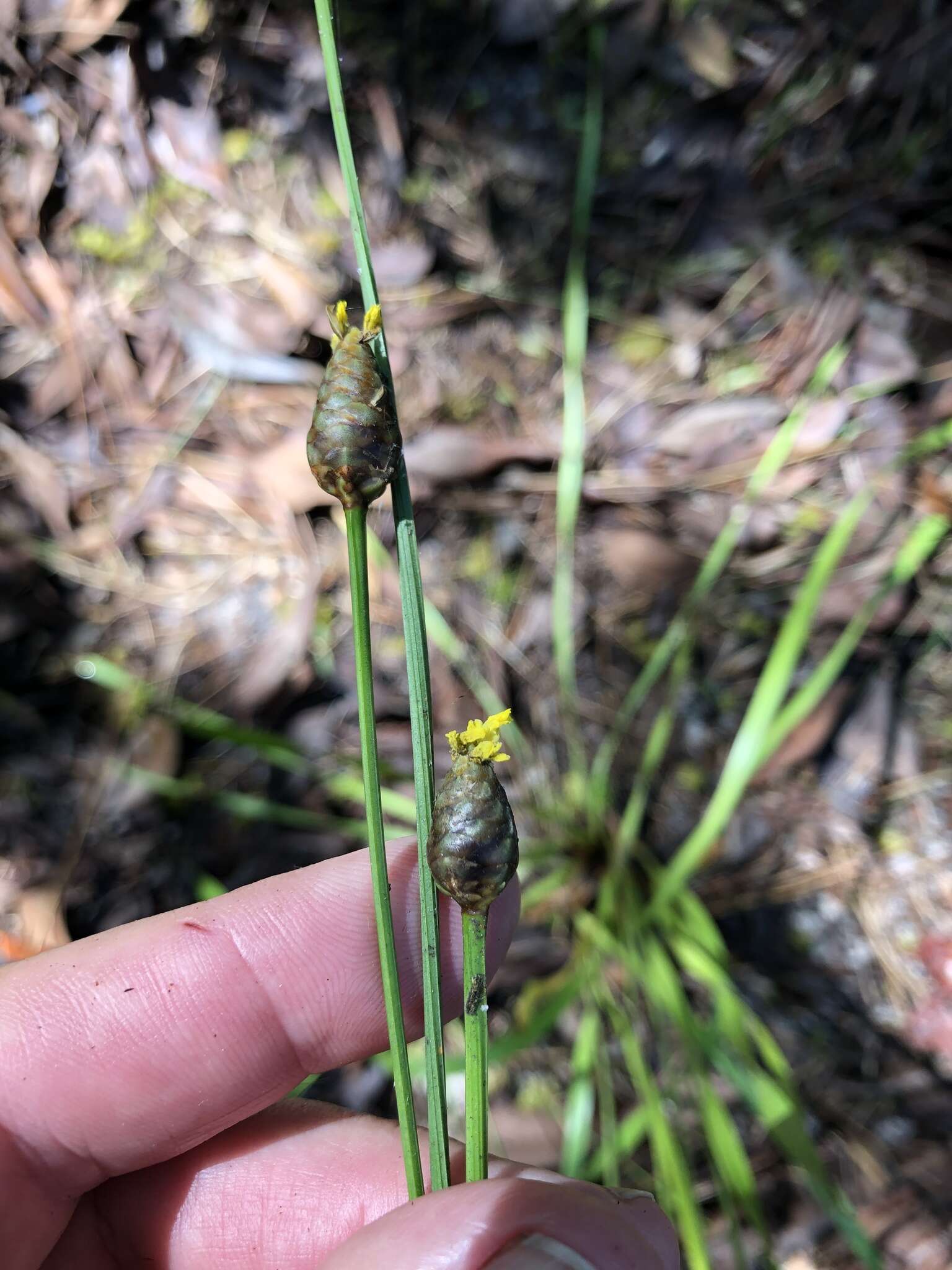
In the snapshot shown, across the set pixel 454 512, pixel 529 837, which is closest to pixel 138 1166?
pixel 529 837

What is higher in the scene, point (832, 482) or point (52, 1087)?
point (832, 482)

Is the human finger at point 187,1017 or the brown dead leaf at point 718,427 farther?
the brown dead leaf at point 718,427

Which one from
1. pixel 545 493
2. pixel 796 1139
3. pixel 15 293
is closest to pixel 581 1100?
pixel 796 1139

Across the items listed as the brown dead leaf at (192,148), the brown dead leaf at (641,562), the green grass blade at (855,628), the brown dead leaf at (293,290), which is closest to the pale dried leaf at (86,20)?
the brown dead leaf at (192,148)

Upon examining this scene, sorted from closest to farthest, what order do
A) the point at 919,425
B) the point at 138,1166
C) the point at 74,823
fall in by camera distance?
the point at 138,1166 → the point at 74,823 → the point at 919,425

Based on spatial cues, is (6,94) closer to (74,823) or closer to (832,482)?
(74,823)

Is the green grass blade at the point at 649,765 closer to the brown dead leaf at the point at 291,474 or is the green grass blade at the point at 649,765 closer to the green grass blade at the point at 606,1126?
the green grass blade at the point at 606,1126

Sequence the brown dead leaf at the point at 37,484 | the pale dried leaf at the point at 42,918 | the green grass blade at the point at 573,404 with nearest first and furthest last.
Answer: the pale dried leaf at the point at 42,918 → the green grass blade at the point at 573,404 → the brown dead leaf at the point at 37,484

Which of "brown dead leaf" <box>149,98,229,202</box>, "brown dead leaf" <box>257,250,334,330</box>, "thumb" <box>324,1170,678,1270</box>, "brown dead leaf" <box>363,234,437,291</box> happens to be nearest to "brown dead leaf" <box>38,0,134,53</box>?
"brown dead leaf" <box>149,98,229,202</box>
